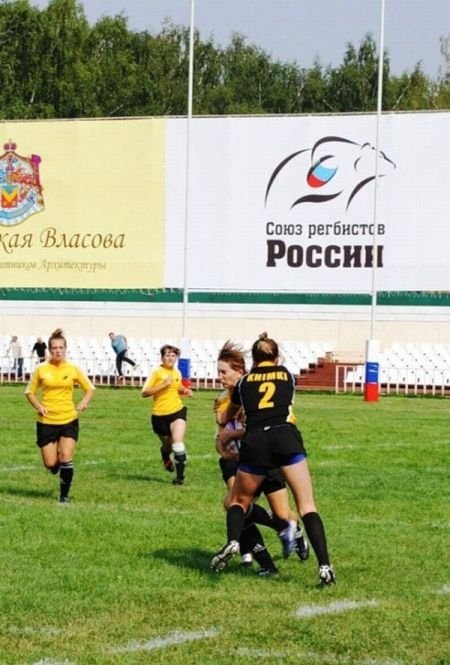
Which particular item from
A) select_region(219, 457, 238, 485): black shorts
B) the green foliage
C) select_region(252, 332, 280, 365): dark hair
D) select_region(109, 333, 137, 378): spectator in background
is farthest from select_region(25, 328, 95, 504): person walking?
the green foliage

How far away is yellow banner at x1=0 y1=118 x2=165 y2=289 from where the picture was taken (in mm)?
51125

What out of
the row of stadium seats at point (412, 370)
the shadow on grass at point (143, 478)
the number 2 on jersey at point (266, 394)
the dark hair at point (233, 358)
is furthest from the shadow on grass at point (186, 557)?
the row of stadium seats at point (412, 370)

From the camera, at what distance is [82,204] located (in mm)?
52188

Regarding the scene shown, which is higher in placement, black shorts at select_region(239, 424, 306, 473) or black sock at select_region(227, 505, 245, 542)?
black shorts at select_region(239, 424, 306, 473)

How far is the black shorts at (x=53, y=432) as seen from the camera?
51.2 feet

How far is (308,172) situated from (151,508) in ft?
118

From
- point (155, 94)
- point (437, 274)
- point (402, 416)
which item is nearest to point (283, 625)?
point (402, 416)

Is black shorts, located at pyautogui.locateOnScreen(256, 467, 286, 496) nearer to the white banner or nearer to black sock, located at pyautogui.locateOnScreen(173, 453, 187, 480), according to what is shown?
black sock, located at pyautogui.locateOnScreen(173, 453, 187, 480)

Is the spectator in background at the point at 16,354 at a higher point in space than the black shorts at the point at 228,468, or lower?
lower

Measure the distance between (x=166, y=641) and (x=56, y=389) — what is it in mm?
7341

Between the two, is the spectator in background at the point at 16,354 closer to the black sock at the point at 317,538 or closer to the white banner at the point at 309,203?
the white banner at the point at 309,203

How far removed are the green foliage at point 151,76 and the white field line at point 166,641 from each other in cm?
6639

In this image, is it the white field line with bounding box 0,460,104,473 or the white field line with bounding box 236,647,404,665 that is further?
the white field line with bounding box 0,460,104,473

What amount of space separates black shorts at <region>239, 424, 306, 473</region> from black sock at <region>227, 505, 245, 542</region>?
39 centimetres
